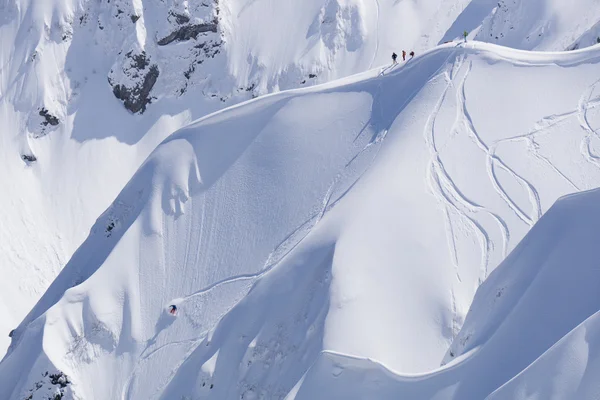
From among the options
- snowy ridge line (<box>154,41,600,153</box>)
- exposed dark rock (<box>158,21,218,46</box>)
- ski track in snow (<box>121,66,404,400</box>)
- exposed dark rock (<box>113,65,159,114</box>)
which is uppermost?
exposed dark rock (<box>158,21,218,46</box>)

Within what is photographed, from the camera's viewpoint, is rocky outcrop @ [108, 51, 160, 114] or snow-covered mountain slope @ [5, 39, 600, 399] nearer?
snow-covered mountain slope @ [5, 39, 600, 399]

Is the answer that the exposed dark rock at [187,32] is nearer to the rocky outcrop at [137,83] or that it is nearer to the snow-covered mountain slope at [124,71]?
the snow-covered mountain slope at [124,71]

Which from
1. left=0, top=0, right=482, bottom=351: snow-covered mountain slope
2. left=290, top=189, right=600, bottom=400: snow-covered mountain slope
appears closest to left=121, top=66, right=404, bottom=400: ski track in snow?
left=290, top=189, right=600, bottom=400: snow-covered mountain slope

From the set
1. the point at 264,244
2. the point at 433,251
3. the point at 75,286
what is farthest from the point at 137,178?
the point at 433,251

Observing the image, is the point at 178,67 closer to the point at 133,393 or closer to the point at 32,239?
the point at 32,239

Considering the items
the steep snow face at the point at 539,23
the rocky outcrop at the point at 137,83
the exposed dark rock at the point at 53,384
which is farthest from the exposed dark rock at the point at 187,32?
the exposed dark rock at the point at 53,384

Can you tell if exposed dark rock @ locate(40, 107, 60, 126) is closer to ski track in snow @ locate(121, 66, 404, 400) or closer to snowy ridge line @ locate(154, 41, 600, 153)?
snowy ridge line @ locate(154, 41, 600, 153)

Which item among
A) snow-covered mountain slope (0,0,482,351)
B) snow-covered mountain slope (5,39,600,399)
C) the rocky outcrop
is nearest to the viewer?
snow-covered mountain slope (5,39,600,399)
